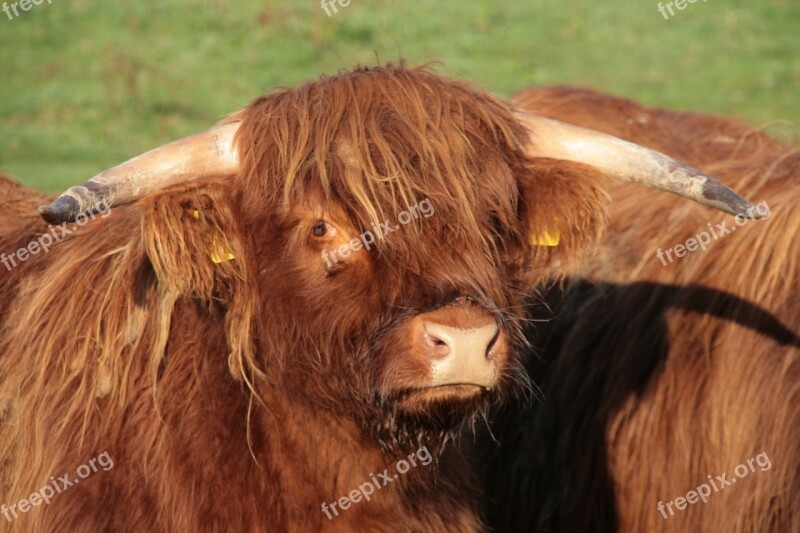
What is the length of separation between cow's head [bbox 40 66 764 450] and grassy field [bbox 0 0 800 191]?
263 inches

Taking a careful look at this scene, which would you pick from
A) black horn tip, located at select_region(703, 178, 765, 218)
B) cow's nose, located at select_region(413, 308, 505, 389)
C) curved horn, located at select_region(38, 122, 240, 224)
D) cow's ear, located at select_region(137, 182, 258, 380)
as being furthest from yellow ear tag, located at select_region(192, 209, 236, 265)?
black horn tip, located at select_region(703, 178, 765, 218)

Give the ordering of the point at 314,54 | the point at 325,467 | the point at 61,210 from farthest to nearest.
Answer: the point at 314,54 < the point at 325,467 < the point at 61,210

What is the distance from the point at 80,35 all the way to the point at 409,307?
10.4 metres

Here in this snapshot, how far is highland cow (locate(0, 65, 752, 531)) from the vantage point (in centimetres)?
283

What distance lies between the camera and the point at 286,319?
117 inches

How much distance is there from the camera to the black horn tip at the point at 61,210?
8.42 ft

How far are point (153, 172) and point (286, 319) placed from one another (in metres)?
0.49

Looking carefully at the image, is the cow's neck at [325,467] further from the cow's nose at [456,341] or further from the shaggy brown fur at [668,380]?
the shaggy brown fur at [668,380]

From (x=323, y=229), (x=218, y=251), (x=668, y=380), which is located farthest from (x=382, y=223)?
(x=668, y=380)

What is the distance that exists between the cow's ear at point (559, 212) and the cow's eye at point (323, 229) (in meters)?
0.60

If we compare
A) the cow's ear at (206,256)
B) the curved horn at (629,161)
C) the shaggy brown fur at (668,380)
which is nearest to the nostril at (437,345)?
the cow's ear at (206,256)

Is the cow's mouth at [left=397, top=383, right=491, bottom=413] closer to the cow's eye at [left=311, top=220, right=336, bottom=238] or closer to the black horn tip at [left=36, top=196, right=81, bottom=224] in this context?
the cow's eye at [left=311, top=220, right=336, bottom=238]

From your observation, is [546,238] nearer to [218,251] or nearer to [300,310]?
[300,310]

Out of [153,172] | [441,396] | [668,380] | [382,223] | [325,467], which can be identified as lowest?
[668,380]
